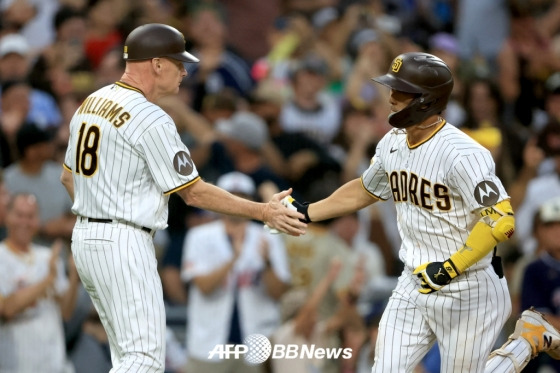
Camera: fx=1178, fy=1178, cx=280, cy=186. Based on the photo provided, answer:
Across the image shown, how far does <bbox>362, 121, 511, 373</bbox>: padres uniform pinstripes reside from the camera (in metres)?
6.62

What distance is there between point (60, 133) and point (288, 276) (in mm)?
3057

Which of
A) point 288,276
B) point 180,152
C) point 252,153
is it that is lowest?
point 288,276

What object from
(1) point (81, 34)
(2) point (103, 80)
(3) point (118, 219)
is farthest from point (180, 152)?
(1) point (81, 34)

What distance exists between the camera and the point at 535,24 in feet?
48.1

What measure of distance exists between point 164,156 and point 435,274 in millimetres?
1646

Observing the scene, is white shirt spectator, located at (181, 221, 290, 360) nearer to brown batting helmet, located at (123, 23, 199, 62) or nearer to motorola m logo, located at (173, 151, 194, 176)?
motorola m logo, located at (173, 151, 194, 176)

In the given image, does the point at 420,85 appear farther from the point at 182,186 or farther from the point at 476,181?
the point at 182,186

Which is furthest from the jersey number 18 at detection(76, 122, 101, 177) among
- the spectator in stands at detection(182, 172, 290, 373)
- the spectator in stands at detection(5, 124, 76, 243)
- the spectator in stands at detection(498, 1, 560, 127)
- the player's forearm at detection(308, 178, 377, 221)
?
the spectator in stands at detection(498, 1, 560, 127)

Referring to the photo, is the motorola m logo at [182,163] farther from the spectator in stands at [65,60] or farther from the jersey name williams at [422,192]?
the spectator in stands at [65,60]

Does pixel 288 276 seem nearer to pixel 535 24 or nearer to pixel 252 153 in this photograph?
pixel 252 153

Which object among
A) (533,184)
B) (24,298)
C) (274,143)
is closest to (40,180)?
(24,298)

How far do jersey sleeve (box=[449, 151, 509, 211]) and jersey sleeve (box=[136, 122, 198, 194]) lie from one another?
1.52 meters

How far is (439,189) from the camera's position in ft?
21.7

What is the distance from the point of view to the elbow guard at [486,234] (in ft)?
21.0
